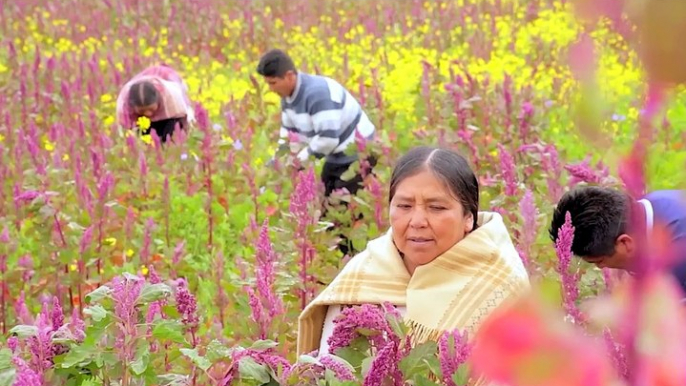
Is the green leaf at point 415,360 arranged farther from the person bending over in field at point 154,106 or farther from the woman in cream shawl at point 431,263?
the person bending over in field at point 154,106

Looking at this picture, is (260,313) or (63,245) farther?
(63,245)

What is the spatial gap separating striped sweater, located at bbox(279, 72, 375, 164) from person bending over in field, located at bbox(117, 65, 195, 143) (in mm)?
781

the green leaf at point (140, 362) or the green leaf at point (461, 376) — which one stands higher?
the green leaf at point (461, 376)

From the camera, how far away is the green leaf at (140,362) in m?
1.32

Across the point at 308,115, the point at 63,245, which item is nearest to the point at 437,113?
the point at 308,115

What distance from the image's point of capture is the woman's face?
75.8 inches

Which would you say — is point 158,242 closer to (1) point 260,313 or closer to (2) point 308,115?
(2) point 308,115

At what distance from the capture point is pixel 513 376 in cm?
34

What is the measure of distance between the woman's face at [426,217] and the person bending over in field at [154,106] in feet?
9.79

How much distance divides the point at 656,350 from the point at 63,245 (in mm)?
2748

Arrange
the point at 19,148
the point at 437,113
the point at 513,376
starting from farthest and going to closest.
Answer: the point at 437,113, the point at 19,148, the point at 513,376

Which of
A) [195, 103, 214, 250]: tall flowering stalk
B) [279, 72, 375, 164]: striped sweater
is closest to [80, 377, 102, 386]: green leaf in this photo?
[195, 103, 214, 250]: tall flowering stalk

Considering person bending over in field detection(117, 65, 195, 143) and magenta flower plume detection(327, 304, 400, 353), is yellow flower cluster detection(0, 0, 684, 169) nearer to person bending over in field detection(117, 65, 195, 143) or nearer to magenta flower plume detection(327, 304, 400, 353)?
person bending over in field detection(117, 65, 195, 143)

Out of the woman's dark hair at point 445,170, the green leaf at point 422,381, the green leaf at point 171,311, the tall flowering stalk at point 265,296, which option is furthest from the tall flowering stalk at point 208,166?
the green leaf at point 422,381
